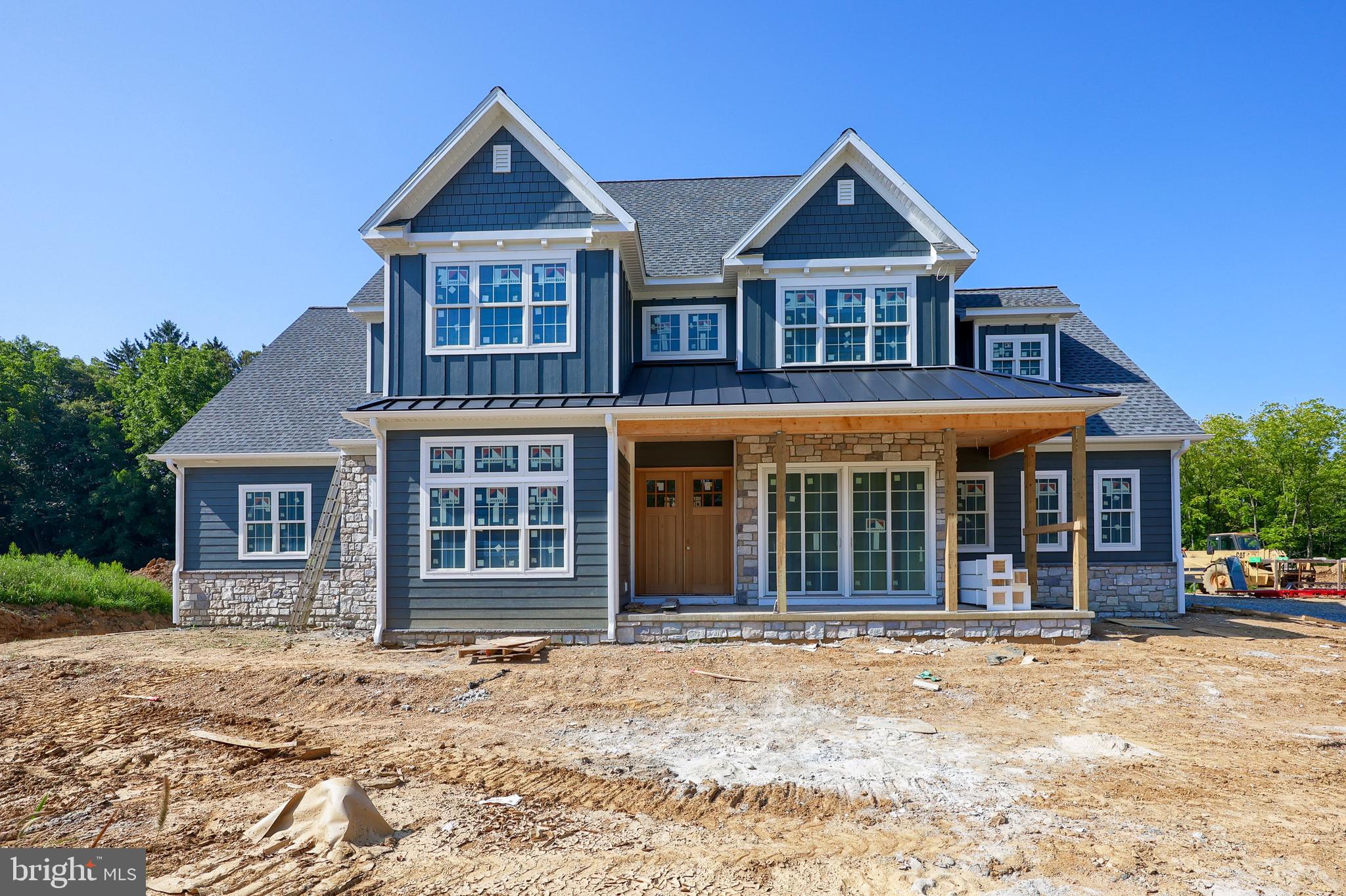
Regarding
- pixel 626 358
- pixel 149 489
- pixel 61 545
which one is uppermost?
pixel 626 358

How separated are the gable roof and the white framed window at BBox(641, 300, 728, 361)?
4.67 metres

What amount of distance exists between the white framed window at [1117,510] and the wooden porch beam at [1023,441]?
202 centimetres

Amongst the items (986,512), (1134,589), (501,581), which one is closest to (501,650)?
(501,581)

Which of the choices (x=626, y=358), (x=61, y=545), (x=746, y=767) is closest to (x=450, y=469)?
(x=626, y=358)

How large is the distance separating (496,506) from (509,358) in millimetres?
2195

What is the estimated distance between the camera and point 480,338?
38.5ft

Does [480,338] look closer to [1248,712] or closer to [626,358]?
[626,358]

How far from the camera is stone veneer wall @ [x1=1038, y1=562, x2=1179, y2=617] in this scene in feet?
45.1

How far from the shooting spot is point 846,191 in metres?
12.8

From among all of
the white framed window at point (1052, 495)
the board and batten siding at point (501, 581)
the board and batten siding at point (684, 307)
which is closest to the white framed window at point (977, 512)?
the white framed window at point (1052, 495)

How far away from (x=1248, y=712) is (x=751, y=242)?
8.82 m

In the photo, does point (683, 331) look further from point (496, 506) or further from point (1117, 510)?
point (1117, 510)

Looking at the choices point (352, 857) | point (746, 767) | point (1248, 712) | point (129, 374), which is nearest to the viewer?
point (352, 857)

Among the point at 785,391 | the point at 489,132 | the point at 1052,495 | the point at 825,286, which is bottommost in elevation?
the point at 1052,495
